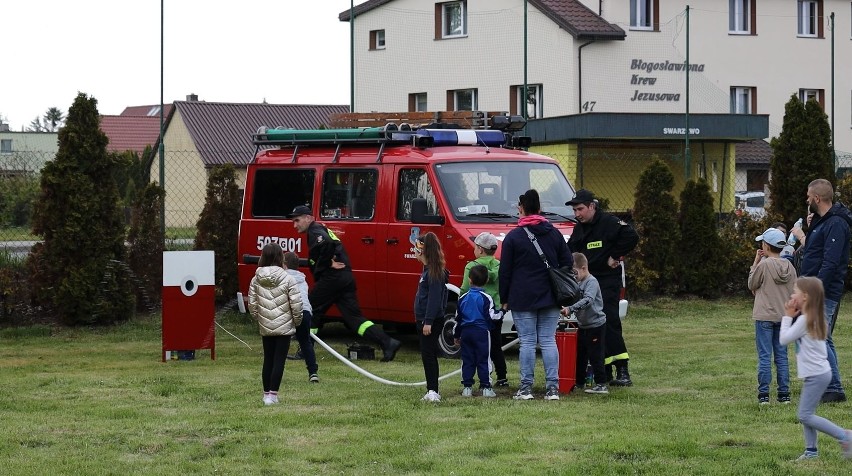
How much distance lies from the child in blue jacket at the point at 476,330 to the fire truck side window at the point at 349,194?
3.92 metres

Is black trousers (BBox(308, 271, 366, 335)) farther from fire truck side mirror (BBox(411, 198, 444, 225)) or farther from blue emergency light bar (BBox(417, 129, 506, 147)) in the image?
blue emergency light bar (BBox(417, 129, 506, 147))

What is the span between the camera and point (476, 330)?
34.8 ft

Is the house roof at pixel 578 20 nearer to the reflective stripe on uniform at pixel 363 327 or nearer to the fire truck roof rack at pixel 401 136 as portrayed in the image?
the fire truck roof rack at pixel 401 136

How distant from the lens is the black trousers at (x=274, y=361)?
33.8 ft

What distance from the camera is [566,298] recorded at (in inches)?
403

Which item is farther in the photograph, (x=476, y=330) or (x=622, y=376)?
(x=622, y=376)

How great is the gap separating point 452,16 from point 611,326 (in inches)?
1166

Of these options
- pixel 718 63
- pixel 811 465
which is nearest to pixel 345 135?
pixel 811 465

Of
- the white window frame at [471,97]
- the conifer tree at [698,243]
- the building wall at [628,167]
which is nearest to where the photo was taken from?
the conifer tree at [698,243]

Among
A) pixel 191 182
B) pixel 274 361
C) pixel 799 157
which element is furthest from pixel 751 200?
pixel 274 361

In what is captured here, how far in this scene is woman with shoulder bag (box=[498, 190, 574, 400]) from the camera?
10.4 m

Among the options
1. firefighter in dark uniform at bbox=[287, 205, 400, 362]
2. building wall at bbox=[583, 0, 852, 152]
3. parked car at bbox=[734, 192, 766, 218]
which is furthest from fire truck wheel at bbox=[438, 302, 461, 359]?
building wall at bbox=[583, 0, 852, 152]

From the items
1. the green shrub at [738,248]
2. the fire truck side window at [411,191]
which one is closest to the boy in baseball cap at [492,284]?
the fire truck side window at [411,191]

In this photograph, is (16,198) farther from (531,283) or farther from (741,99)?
(741,99)
